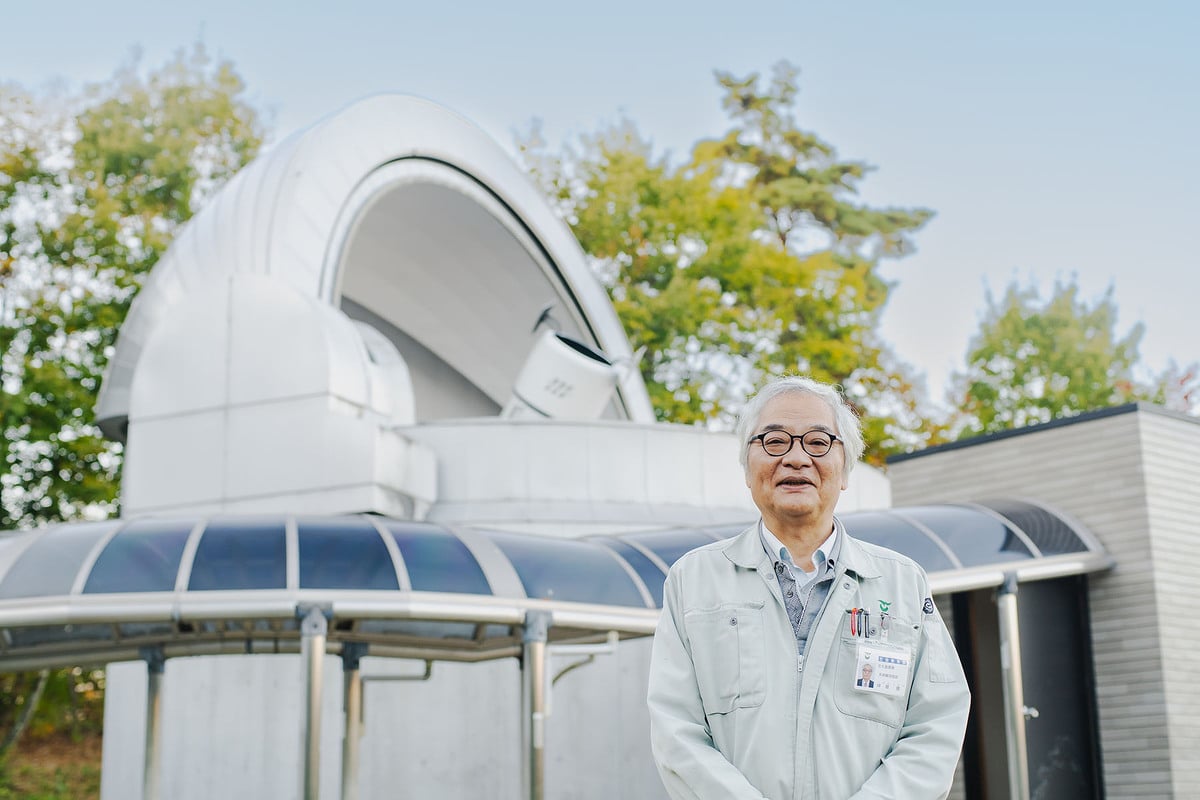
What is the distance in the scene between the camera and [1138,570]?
45.5 ft

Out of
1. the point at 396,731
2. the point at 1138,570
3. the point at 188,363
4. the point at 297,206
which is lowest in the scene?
the point at 396,731

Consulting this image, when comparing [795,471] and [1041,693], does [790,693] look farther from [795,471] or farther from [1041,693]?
[1041,693]

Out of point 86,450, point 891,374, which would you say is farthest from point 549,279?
point 891,374

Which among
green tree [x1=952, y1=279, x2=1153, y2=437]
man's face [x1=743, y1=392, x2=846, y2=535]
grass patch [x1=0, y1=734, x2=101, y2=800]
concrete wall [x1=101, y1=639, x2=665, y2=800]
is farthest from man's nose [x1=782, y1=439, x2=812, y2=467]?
green tree [x1=952, y1=279, x2=1153, y2=437]

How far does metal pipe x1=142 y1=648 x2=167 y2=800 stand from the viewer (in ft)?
43.0

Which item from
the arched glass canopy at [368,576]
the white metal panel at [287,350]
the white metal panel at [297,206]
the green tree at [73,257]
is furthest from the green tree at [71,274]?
the arched glass canopy at [368,576]

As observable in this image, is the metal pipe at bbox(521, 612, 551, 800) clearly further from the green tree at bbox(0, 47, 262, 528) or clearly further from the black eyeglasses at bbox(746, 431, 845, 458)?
the green tree at bbox(0, 47, 262, 528)

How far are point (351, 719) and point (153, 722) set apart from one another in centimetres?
192

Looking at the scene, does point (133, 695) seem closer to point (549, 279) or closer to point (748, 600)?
point (549, 279)

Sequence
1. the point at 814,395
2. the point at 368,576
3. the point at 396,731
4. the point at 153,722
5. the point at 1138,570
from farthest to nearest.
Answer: the point at 396,731, the point at 1138,570, the point at 153,722, the point at 368,576, the point at 814,395

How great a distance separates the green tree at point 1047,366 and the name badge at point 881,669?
101ft

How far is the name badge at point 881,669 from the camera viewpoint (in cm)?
309

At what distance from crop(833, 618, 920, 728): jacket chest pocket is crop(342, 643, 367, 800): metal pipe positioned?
10.4m

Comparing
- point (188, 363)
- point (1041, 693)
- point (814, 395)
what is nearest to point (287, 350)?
point (188, 363)
